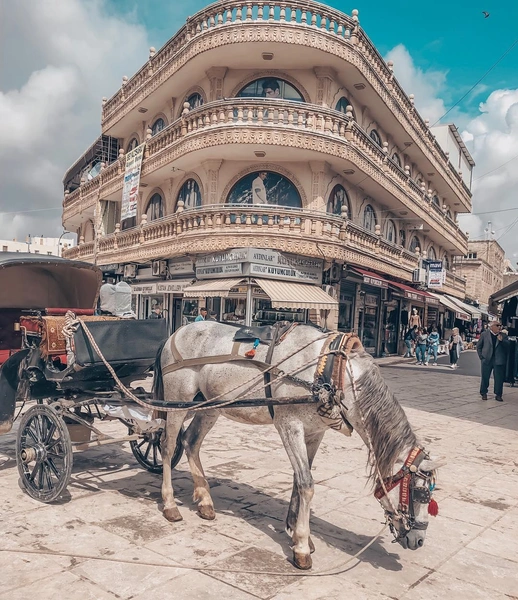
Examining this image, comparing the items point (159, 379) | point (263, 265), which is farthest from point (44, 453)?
point (263, 265)

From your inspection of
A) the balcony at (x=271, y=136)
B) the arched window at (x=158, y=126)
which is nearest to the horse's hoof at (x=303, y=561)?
the balcony at (x=271, y=136)

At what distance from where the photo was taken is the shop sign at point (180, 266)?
19605mm

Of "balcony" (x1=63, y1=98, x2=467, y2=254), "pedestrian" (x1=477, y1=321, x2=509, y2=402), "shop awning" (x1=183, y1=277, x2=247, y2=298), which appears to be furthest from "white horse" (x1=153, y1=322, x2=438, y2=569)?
"balcony" (x1=63, y1=98, x2=467, y2=254)

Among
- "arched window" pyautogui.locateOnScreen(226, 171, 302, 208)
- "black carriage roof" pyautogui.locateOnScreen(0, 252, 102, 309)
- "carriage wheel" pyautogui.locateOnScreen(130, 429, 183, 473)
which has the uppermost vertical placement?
"arched window" pyautogui.locateOnScreen(226, 171, 302, 208)

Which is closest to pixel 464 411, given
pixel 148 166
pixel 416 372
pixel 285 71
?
pixel 416 372

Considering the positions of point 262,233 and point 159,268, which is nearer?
point 262,233

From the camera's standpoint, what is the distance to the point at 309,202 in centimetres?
1833

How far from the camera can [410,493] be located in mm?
3885

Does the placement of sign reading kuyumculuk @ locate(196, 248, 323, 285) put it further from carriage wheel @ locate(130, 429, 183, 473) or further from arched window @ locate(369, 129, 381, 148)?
carriage wheel @ locate(130, 429, 183, 473)

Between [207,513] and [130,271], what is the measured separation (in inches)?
775

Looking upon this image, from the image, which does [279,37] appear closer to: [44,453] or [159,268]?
[159,268]

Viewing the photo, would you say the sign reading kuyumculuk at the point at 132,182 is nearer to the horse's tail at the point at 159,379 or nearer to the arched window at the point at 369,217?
the arched window at the point at 369,217

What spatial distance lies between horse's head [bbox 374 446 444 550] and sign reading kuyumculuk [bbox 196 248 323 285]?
42.4ft

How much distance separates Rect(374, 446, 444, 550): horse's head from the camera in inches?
152
